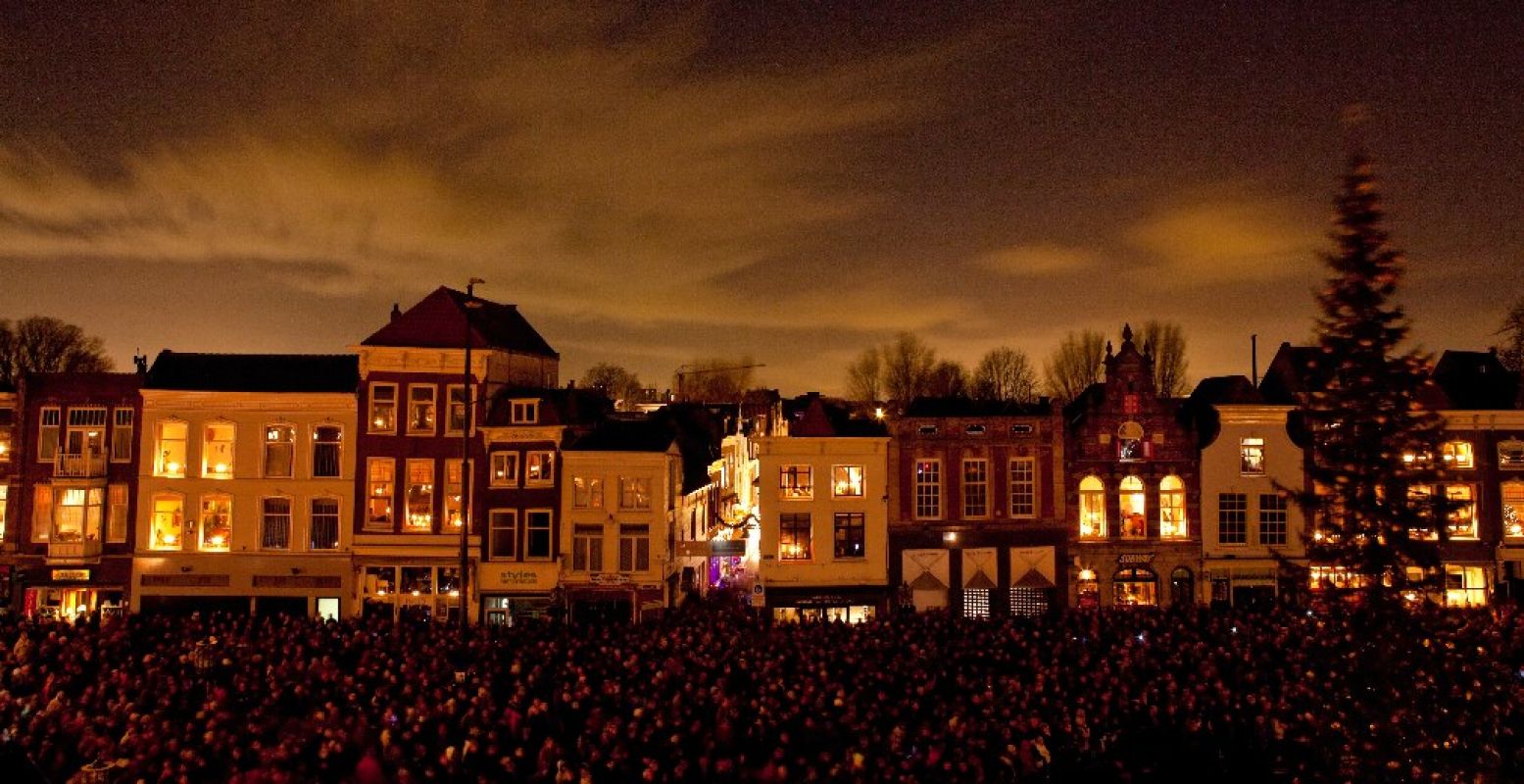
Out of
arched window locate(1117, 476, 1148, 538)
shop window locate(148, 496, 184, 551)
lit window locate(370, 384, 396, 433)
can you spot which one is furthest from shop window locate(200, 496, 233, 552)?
arched window locate(1117, 476, 1148, 538)

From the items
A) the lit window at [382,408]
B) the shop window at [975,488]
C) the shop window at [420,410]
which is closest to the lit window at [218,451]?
the lit window at [382,408]

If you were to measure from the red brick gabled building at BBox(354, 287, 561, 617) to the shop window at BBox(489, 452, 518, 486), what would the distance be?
1.23 feet

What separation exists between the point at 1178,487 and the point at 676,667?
79.4ft

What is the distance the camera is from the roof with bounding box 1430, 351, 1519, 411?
4244cm

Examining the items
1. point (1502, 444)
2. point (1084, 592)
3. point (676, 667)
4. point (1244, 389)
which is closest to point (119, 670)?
point (676, 667)

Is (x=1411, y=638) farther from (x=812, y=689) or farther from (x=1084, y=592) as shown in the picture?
(x=1084, y=592)

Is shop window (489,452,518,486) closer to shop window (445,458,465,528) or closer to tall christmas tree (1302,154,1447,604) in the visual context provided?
shop window (445,458,465,528)

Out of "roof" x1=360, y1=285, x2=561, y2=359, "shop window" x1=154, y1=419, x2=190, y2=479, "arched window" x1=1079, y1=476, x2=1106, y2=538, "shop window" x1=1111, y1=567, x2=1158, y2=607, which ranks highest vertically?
"roof" x1=360, y1=285, x2=561, y2=359

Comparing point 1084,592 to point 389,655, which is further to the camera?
point 1084,592

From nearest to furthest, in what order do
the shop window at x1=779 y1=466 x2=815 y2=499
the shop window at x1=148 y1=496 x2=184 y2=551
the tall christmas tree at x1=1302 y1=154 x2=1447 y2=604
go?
the tall christmas tree at x1=1302 y1=154 x2=1447 y2=604, the shop window at x1=779 y1=466 x2=815 y2=499, the shop window at x1=148 y1=496 x2=184 y2=551

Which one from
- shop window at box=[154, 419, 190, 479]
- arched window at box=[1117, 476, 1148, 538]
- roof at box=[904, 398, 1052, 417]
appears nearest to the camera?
shop window at box=[154, 419, 190, 479]

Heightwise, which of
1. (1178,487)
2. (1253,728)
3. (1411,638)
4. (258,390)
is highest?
(258,390)

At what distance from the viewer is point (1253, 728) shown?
21406mm

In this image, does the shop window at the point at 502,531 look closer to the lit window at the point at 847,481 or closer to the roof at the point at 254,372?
the roof at the point at 254,372
